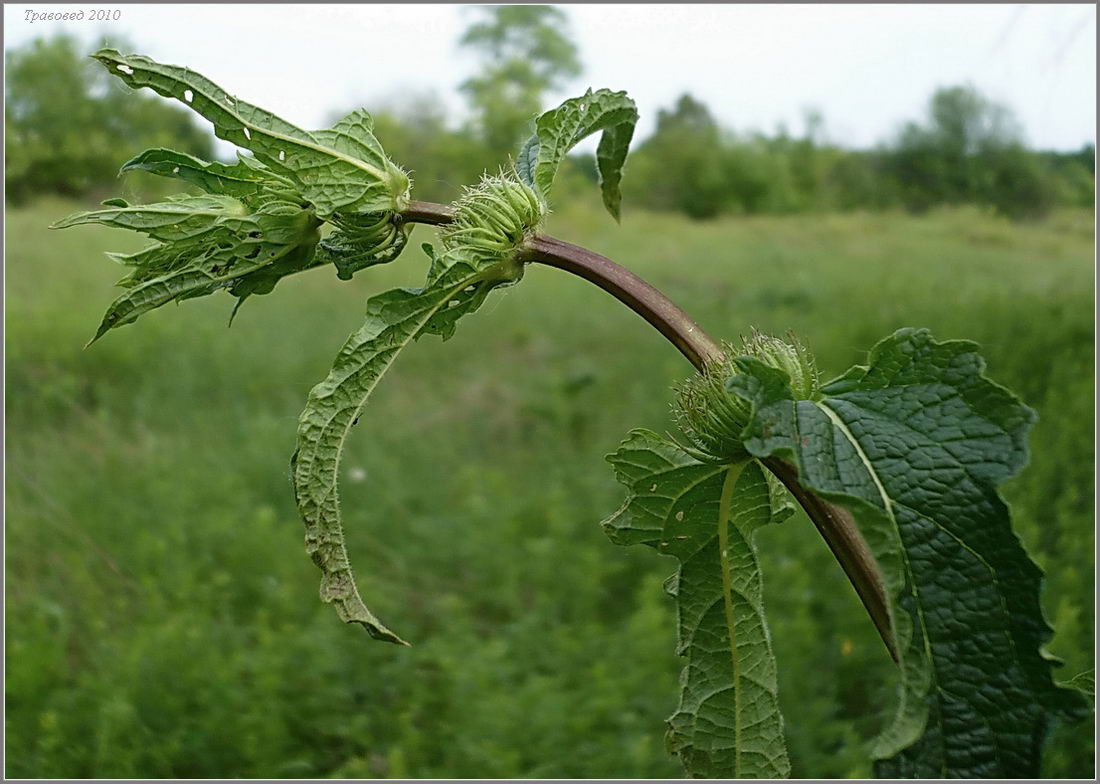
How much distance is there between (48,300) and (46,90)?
2.75 meters

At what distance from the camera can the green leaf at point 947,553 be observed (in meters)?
0.63

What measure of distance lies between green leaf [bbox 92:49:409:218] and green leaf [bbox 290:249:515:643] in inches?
4.4

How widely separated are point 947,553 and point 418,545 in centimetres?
338

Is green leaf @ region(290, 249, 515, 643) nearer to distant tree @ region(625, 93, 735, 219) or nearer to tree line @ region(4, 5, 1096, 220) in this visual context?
tree line @ region(4, 5, 1096, 220)

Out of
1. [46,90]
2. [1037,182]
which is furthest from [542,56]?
[46,90]

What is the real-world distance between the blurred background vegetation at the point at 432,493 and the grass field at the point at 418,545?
16mm

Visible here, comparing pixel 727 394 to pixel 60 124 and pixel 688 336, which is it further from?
pixel 60 124

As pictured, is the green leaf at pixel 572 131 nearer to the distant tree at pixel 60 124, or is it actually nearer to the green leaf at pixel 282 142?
the green leaf at pixel 282 142

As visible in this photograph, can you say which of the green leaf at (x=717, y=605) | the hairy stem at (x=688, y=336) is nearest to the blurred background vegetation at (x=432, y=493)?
the hairy stem at (x=688, y=336)

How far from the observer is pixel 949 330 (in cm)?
504

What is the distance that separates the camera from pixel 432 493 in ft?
14.1

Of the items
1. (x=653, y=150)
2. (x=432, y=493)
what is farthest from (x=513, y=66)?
(x=432, y=493)

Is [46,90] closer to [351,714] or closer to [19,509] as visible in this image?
[19,509]

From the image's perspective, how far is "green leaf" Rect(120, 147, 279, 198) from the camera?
2.72 feet
